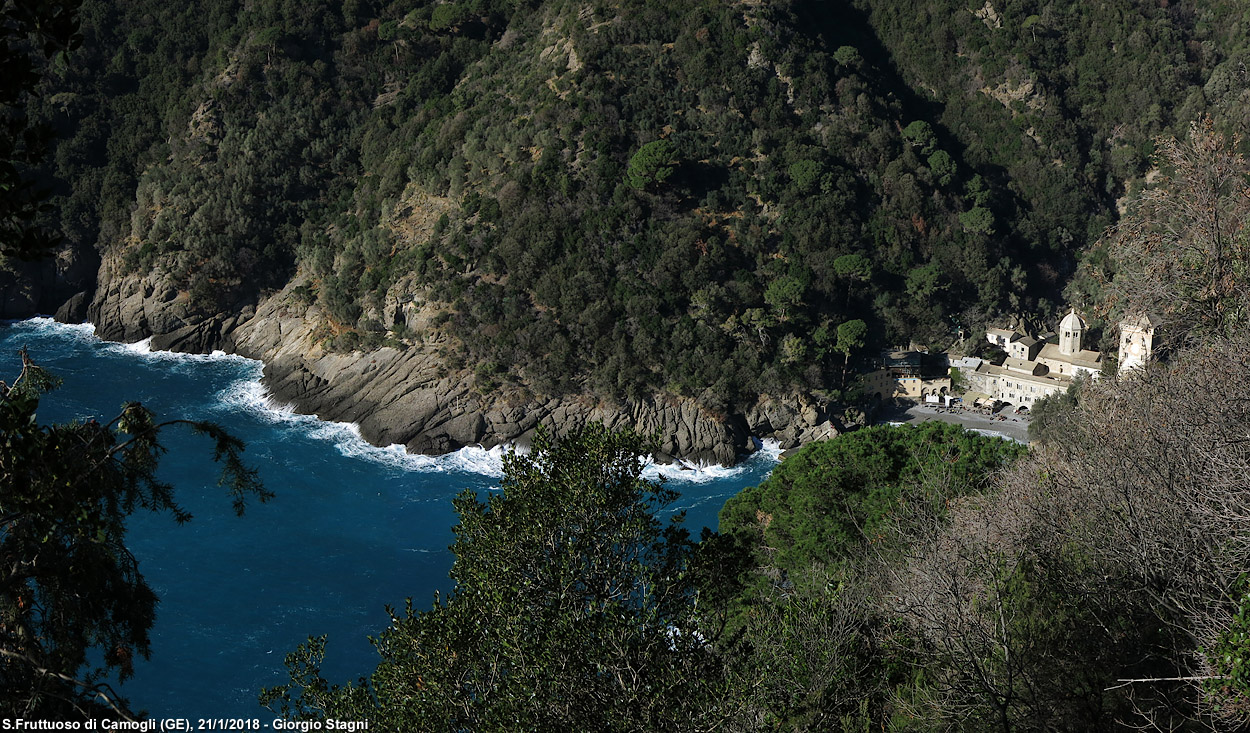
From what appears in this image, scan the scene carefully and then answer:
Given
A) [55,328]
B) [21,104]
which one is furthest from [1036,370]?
[55,328]

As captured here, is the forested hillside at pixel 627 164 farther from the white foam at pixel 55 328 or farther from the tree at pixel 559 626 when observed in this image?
the tree at pixel 559 626

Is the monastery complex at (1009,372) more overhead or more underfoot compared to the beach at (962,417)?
more overhead

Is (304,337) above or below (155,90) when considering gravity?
below

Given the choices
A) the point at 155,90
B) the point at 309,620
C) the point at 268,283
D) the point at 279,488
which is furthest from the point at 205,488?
the point at 155,90

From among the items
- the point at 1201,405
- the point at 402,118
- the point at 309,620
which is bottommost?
the point at 309,620

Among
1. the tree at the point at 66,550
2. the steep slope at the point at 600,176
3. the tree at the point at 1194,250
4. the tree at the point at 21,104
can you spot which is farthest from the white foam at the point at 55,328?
the tree at the point at 21,104

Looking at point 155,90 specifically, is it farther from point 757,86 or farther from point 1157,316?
point 1157,316

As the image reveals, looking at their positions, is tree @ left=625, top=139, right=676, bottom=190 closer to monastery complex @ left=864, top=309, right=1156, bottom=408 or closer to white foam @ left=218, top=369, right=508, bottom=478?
monastery complex @ left=864, top=309, right=1156, bottom=408

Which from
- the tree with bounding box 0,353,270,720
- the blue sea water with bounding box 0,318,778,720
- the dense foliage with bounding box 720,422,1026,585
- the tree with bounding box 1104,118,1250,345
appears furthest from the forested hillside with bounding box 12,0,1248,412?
the tree with bounding box 0,353,270,720
